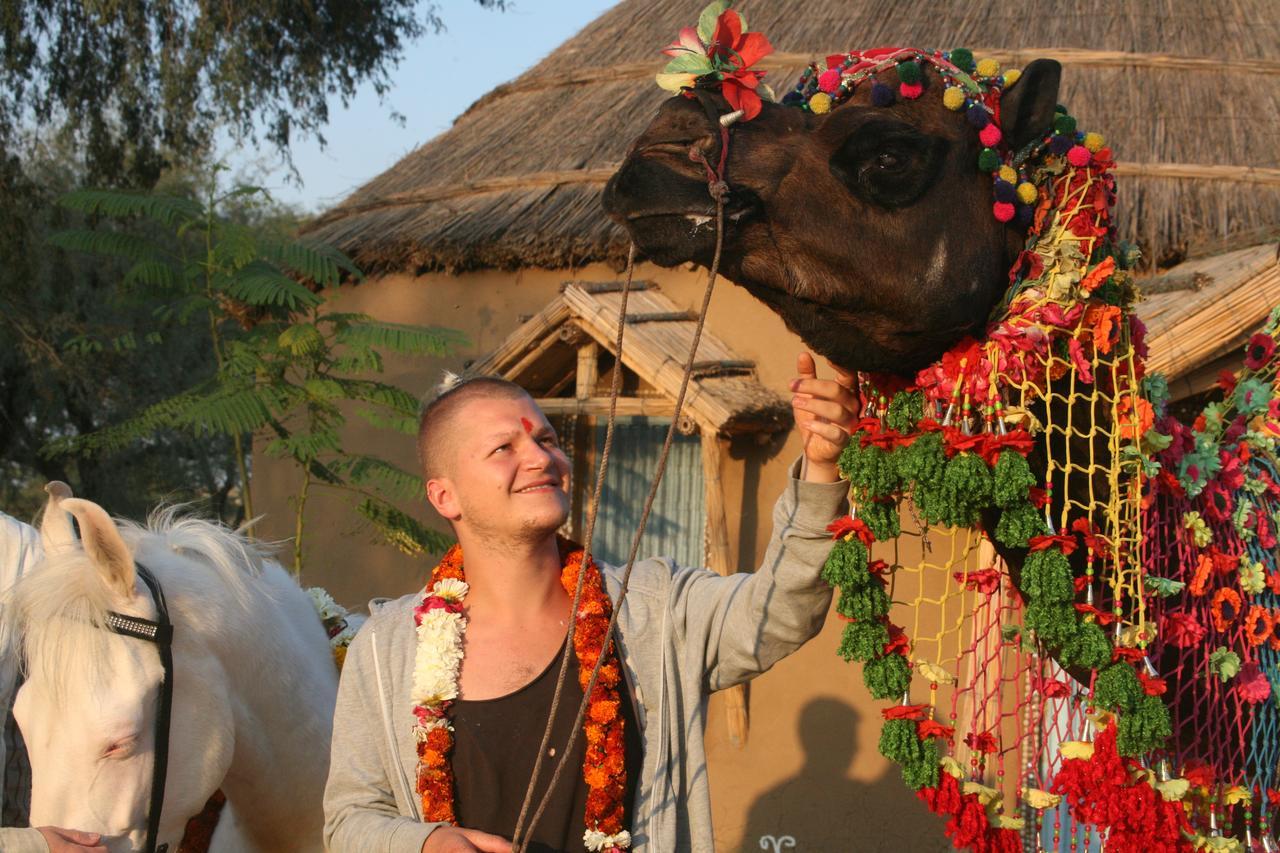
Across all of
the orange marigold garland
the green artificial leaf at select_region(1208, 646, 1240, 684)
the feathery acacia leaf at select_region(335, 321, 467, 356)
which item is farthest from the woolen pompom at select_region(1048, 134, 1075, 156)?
the feathery acacia leaf at select_region(335, 321, 467, 356)

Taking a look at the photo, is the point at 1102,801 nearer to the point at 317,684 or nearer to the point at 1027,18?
the point at 317,684

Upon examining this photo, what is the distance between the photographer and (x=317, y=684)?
149 inches

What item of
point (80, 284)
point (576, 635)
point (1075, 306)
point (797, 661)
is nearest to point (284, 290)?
point (797, 661)

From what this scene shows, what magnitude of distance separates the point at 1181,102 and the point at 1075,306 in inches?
286

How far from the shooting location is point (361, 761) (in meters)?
3.01

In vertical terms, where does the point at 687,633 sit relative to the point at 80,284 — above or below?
below

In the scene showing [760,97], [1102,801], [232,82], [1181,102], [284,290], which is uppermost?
[232,82]

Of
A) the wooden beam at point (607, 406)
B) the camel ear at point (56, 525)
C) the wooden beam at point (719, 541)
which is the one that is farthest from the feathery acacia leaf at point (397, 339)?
the camel ear at point (56, 525)

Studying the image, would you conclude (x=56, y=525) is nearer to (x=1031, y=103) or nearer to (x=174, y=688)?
(x=174, y=688)

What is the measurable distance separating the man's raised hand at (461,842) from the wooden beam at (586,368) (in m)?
5.70

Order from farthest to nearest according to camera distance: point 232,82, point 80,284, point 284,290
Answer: point 80,284, point 232,82, point 284,290

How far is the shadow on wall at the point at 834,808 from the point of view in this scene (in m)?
7.37

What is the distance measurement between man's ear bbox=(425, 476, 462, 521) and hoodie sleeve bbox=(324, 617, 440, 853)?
1.04 feet

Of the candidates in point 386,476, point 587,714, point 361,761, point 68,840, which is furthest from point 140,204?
point 587,714
